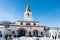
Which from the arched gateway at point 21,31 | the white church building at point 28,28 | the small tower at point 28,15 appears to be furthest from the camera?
the small tower at point 28,15

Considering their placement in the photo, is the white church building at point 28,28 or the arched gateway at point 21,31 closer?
the white church building at point 28,28

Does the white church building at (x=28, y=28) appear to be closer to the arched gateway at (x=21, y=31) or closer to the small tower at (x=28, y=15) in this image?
the arched gateway at (x=21, y=31)

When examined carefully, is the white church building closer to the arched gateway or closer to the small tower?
the arched gateway

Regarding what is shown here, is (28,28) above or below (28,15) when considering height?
below

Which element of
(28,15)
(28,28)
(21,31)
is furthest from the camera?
(28,15)

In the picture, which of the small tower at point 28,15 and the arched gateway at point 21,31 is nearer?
the arched gateway at point 21,31

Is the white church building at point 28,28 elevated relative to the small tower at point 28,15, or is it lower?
lower

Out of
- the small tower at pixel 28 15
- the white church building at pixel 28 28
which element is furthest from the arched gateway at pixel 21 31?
the small tower at pixel 28 15

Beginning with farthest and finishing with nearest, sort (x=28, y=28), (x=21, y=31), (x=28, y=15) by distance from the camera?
(x=28, y=15) < (x=21, y=31) < (x=28, y=28)

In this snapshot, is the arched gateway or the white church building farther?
the arched gateway

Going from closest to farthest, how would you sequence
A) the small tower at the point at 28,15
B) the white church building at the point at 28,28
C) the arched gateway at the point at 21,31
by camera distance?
1. the white church building at the point at 28,28
2. the arched gateway at the point at 21,31
3. the small tower at the point at 28,15

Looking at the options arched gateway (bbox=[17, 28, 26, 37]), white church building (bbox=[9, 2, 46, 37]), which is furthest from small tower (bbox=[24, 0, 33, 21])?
arched gateway (bbox=[17, 28, 26, 37])

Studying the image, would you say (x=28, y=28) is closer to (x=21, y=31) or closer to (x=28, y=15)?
(x=21, y=31)

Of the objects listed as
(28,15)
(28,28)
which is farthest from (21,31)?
(28,15)
